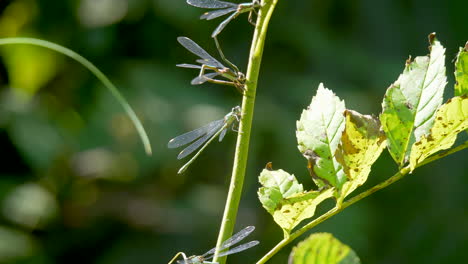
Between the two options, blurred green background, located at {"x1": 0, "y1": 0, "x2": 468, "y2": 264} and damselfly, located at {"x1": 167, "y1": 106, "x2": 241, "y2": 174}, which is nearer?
damselfly, located at {"x1": 167, "y1": 106, "x2": 241, "y2": 174}

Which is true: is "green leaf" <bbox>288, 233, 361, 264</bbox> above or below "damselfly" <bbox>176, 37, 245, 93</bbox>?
below

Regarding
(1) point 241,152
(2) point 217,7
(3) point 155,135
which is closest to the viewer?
(1) point 241,152

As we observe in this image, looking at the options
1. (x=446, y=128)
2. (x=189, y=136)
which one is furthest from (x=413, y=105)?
(x=189, y=136)

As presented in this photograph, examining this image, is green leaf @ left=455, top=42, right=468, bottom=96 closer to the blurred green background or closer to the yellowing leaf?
the yellowing leaf

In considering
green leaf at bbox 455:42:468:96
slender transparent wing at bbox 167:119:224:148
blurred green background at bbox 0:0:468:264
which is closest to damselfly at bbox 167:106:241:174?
slender transparent wing at bbox 167:119:224:148

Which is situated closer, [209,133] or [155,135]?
[209,133]

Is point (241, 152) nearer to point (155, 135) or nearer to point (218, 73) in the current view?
point (218, 73)
